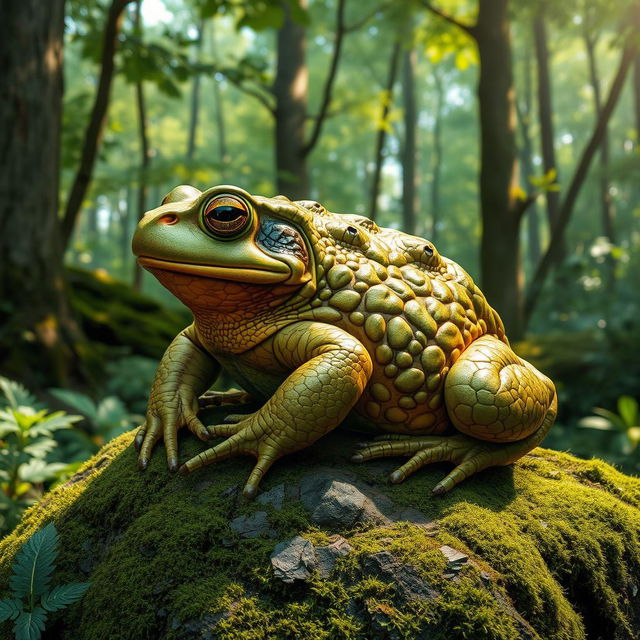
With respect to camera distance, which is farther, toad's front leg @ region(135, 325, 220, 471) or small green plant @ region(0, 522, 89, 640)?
toad's front leg @ region(135, 325, 220, 471)

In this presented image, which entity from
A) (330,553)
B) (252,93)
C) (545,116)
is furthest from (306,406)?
(545,116)

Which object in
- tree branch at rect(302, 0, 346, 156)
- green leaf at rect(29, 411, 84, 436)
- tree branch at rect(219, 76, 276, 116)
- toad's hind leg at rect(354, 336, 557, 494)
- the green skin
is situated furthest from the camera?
tree branch at rect(302, 0, 346, 156)

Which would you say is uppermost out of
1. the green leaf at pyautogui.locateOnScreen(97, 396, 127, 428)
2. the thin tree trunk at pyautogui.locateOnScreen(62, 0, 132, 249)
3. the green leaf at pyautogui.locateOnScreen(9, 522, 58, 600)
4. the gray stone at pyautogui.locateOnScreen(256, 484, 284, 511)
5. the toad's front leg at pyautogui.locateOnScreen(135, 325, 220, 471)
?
the thin tree trunk at pyautogui.locateOnScreen(62, 0, 132, 249)

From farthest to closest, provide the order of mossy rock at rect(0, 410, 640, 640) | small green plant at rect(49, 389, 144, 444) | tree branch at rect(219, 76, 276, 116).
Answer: tree branch at rect(219, 76, 276, 116)
small green plant at rect(49, 389, 144, 444)
mossy rock at rect(0, 410, 640, 640)

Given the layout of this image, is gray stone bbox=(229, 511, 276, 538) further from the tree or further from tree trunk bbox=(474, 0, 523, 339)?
tree trunk bbox=(474, 0, 523, 339)

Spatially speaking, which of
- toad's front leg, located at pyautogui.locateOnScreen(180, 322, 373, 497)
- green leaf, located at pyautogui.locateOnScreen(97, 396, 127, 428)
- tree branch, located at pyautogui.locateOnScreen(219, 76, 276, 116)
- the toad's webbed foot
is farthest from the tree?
toad's front leg, located at pyautogui.locateOnScreen(180, 322, 373, 497)

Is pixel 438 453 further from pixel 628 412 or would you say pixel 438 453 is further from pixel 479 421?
pixel 628 412
